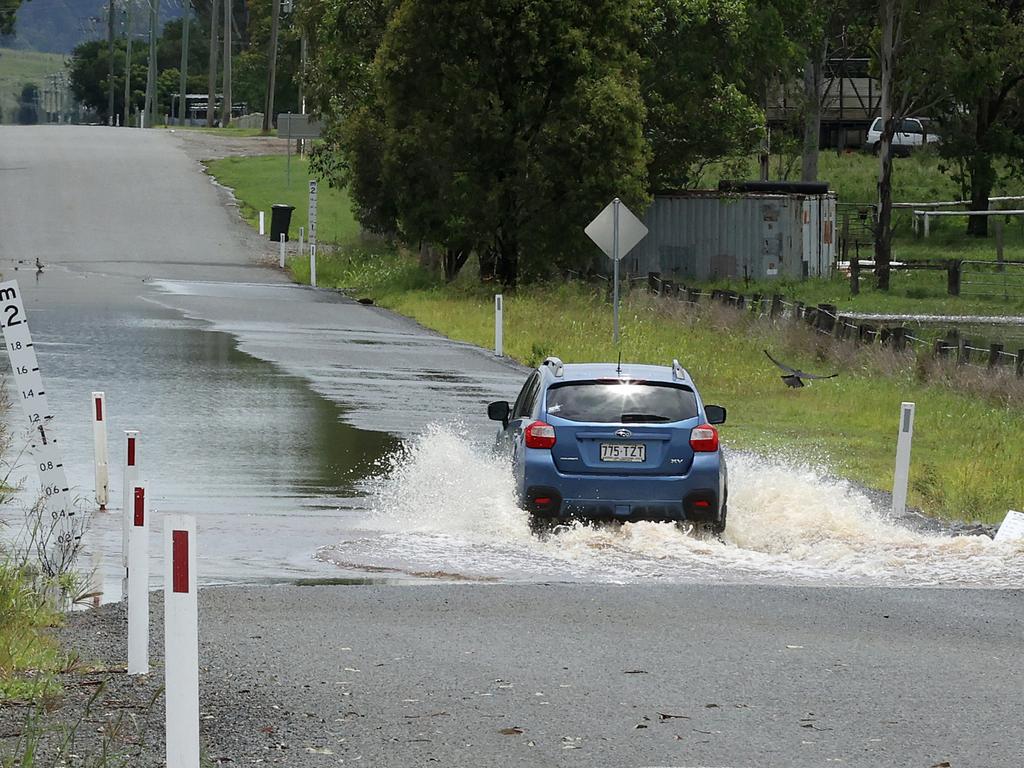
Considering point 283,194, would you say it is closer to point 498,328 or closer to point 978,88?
point 978,88

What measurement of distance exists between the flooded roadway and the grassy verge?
3.88 feet

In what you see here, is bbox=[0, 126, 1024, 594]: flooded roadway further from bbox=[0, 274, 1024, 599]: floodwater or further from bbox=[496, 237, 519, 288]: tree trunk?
bbox=[496, 237, 519, 288]: tree trunk

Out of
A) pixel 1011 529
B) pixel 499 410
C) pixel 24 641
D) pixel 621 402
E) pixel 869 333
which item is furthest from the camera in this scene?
pixel 869 333

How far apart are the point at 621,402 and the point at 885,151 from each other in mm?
37049

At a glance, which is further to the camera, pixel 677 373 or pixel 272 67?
pixel 272 67

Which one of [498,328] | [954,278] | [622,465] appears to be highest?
[954,278]

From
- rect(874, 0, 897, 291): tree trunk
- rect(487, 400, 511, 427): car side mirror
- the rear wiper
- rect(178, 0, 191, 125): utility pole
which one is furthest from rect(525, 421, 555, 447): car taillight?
rect(178, 0, 191, 125): utility pole

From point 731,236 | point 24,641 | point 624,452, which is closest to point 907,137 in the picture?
point 731,236

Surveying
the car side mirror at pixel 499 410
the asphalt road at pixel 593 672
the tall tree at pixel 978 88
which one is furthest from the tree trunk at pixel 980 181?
the asphalt road at pixel 593 672

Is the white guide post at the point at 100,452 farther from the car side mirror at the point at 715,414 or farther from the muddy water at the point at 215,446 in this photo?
the car side mirror at the point at 715,414

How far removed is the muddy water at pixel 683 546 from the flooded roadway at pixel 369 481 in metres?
0.02

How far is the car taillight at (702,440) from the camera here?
14.5 m

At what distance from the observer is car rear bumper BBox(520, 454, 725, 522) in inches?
568

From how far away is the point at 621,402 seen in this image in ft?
48.3
